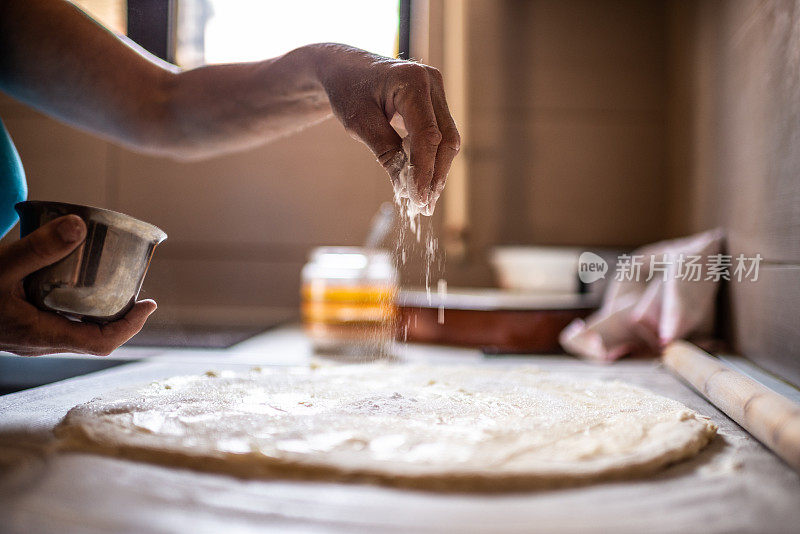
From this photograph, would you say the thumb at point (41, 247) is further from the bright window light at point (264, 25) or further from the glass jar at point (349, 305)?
the bright window light at point (264, 25)

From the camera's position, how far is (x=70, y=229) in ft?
2.15

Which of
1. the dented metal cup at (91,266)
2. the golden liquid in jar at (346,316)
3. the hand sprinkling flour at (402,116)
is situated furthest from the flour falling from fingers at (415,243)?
the dented metal cup at (91,266)

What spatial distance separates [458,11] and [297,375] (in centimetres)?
180

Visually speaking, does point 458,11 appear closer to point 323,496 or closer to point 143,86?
point 143,86

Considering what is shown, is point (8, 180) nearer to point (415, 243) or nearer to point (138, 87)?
point (138, 87)

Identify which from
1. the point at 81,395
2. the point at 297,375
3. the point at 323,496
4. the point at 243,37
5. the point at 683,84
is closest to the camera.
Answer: the point at 323,496

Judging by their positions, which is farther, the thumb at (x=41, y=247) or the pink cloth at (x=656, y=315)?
the pink cloth at (x=656, y=315)

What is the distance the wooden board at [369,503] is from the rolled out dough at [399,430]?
0.02 m

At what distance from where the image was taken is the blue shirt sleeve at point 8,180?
0.98m

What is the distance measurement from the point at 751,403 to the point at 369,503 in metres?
0.51

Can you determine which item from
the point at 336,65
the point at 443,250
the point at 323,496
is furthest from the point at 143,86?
the point at 443,250

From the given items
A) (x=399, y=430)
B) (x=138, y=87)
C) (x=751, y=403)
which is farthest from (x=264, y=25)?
(x=751, y=403)

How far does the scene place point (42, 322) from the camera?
710 millimetres

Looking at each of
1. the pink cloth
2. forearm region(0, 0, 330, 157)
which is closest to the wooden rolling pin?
the pink cloth
